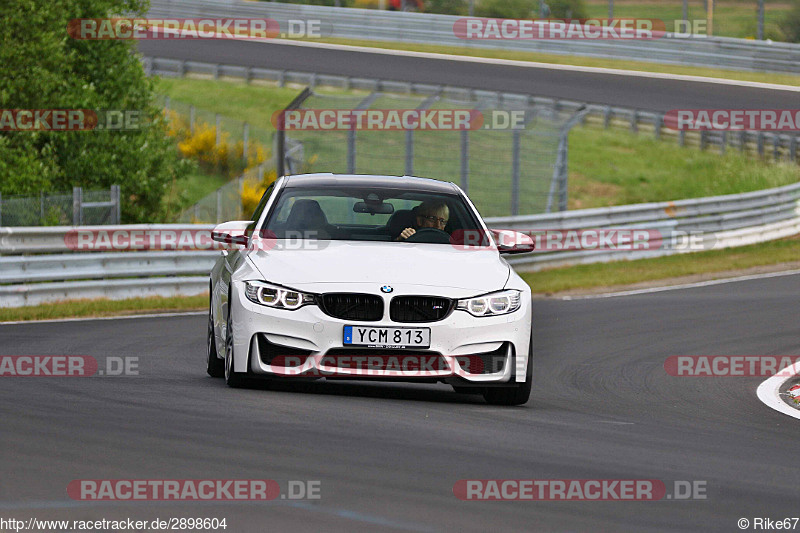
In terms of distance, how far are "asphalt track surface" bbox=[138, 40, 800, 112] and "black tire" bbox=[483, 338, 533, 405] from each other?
28.7 m

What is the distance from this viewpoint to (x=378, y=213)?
991cm

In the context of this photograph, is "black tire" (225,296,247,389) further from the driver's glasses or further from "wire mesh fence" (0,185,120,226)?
"wire mesh fence" (0,185,120,226)

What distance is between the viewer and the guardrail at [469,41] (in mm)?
41406

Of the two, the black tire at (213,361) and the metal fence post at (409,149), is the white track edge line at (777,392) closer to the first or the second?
the black tire at (213,361)

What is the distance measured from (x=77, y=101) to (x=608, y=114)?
18.1m

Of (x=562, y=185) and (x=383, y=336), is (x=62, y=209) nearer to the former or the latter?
(x=562, y=185)

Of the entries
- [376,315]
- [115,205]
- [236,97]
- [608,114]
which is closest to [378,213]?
[376,315]

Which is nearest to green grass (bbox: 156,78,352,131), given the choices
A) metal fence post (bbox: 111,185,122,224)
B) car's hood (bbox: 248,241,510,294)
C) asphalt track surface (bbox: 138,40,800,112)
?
asphalt track surface (bbox: 138,40,800,112)

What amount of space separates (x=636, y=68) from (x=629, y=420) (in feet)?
116

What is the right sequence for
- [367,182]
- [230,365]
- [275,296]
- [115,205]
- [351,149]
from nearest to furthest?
[275,296] < [230,365] < [367,182] < [115,205] < [351,149]

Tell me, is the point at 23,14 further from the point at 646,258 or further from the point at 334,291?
the point at 334,291

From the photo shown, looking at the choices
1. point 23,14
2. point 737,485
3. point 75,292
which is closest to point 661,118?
point 23,14

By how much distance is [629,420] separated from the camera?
903cm

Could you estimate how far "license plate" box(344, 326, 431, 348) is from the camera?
28.6 feet
